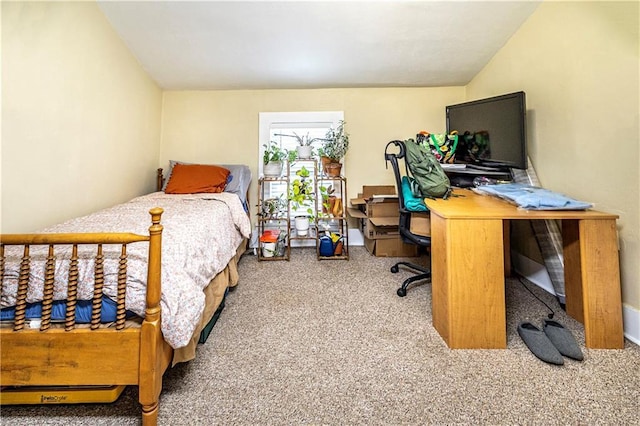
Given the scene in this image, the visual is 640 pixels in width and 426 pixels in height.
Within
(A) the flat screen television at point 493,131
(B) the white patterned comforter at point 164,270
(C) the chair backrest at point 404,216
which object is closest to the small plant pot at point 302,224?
(C) the chair backrest at point 404,216

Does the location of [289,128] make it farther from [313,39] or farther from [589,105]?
[589,105]

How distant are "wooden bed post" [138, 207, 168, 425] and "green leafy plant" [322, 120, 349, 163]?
7.51 feet

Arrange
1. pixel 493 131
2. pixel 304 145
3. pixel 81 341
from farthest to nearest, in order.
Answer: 1. pixel 304 145
2. pixel 493 131
3. pixel 81 341

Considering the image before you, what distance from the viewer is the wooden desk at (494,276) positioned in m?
1.23

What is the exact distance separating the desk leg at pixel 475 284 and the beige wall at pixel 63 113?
247 centimetres

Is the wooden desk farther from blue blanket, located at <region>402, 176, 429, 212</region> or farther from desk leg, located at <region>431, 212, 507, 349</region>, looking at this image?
blue blanket, located at <region>402, 176, 429, 212</region>

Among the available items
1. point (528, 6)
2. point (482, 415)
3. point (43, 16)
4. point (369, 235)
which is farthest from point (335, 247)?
point (43, 16)

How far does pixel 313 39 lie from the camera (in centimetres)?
223

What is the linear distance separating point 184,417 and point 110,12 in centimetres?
286

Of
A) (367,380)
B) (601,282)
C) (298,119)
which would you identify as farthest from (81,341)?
(298,119)

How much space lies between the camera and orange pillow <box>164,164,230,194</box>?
8.43ft

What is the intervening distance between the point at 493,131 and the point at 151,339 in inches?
100

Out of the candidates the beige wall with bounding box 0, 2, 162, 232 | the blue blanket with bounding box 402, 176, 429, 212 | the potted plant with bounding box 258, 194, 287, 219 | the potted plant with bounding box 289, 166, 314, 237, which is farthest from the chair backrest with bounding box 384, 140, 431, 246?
the beige wall with bounding box 0, 2, 162, 232

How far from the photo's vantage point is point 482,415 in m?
0.91
